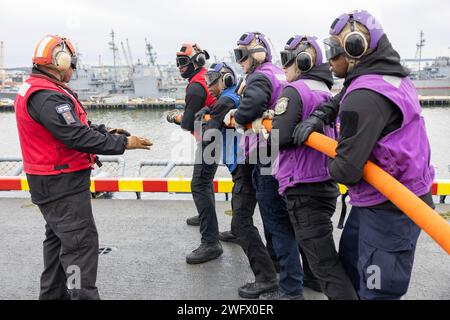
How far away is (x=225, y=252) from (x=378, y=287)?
2446 millimetres

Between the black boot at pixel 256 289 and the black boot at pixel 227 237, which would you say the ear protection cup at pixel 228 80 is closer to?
the black boot at pixel 227 237

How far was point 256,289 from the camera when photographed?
3535mm

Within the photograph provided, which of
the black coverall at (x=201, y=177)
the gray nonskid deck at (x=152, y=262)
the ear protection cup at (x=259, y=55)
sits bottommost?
the gray nonskid deck at (x=152, y=262)

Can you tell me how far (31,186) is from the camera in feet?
9.93

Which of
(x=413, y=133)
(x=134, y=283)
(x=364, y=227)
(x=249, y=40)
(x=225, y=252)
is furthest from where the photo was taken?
(x=225, y=252)

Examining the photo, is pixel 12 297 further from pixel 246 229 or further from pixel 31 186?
pixel 246 229

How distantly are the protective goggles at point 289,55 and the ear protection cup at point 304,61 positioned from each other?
7 centimetres

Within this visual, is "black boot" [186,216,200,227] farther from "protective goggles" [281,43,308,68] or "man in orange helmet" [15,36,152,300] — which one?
"protective goggles" [281,43,308,68]

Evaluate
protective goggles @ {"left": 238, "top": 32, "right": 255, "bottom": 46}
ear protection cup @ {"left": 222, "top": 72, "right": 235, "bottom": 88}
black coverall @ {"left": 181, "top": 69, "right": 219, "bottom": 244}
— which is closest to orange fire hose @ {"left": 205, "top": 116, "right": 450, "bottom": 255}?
protective goggles @ {"left": 238, "top": 32, "right": 255, "bottom": 46}

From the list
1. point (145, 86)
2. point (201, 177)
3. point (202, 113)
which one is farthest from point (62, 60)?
point (145, 86)

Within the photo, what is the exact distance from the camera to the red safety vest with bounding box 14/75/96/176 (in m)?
2.85

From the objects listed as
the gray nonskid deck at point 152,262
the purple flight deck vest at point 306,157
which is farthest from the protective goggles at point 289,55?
the gray nonskid deck at point 152,262

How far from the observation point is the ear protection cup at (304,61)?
275 cm

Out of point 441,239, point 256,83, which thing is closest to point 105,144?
point 256,83
